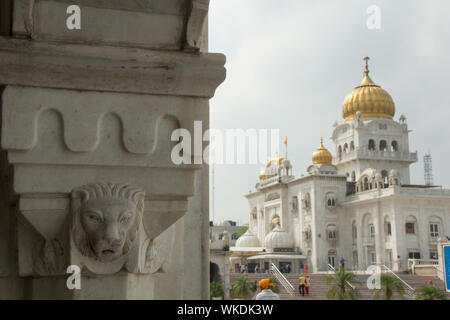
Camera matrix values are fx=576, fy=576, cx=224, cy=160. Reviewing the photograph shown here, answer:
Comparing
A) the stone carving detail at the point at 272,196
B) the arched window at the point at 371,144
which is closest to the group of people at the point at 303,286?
the stone carving detail at the point at 272,196

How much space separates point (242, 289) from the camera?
30.0 m

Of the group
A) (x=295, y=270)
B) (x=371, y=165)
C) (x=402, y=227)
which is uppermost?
(x=371, y=165)

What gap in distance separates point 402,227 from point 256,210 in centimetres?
2155

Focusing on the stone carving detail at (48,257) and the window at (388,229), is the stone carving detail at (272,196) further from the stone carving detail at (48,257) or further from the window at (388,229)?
the stone carving detail at (48,257)

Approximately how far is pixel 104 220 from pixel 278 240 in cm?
5450

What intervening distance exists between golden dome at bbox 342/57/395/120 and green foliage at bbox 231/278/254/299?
31.9m

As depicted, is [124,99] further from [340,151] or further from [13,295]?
[340,151]

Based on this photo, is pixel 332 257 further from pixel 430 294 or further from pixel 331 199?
pixel 430 294

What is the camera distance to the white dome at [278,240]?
55719 millimetres

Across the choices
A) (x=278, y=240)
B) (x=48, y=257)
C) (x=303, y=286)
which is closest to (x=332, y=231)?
(x=278, y=240)

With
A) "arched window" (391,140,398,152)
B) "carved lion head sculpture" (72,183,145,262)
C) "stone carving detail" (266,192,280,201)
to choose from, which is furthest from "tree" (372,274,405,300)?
"arched window" (391,140,398,152)

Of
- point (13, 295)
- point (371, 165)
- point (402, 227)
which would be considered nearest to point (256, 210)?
point (371, 165)

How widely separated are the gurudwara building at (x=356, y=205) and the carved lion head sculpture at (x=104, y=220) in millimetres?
46238

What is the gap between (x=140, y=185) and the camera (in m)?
2.33
